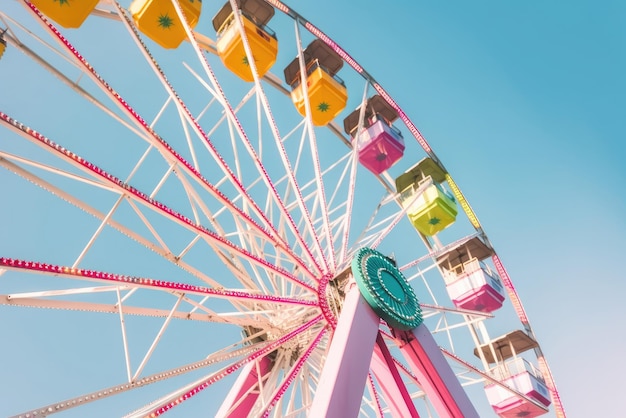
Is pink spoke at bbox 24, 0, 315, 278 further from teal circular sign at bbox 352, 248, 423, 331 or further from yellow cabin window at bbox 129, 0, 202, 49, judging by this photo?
yellow cabin window at bbox 129, 0, 202, 49

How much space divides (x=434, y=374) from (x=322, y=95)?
6.09 m

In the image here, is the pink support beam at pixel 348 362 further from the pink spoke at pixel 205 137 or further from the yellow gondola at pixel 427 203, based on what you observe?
the yellow gondola at pixel 427 203

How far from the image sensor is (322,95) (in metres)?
11.0

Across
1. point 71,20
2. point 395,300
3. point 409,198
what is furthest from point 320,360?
point 71,20

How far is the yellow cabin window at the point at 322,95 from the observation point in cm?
1097

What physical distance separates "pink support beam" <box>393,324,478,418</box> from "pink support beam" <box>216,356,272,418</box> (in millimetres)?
2052

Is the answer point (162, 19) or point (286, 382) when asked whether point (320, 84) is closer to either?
point (162, 19)

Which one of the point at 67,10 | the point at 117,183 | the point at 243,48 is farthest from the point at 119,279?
the point at 243,48

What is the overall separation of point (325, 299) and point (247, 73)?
16.1 feet

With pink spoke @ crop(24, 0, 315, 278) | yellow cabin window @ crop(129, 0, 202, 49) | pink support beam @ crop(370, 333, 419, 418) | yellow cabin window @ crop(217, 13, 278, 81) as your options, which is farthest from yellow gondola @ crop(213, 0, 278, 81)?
pink support beam @ crop(370, 333, 419, 418)

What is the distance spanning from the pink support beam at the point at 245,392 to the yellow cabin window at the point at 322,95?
5032mm

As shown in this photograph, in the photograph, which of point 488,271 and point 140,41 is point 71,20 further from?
point 488,271

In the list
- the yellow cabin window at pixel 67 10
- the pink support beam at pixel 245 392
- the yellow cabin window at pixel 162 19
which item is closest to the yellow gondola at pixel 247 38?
the yellow cabin window at pixel 162 19

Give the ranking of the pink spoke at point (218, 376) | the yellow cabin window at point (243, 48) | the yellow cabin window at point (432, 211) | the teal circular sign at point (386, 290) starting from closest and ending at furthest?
the pink spoke at point (218, 376), the teal circular sign at point (386, 290), the yellow cabin window at point (243, 48), the yellow cabin window at point (432, 211)
